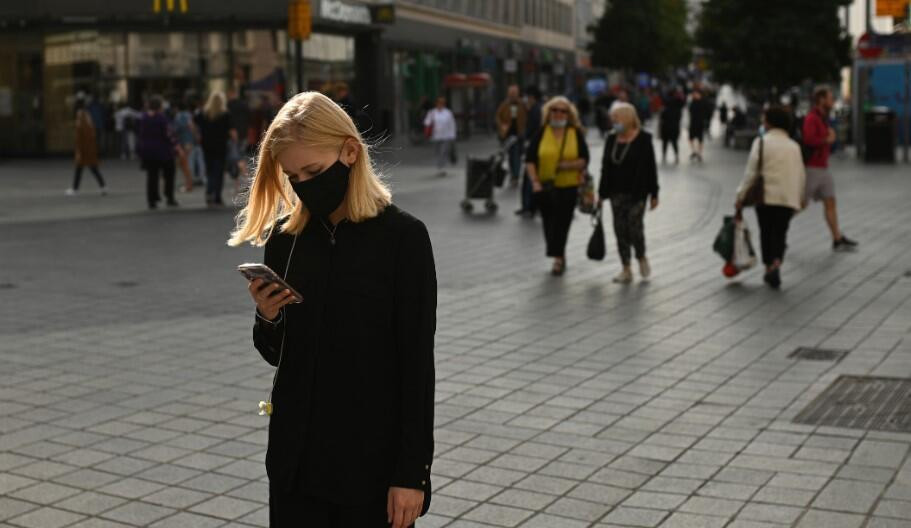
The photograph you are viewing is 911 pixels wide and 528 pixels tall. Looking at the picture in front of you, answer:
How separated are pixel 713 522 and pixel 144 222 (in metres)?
14.9

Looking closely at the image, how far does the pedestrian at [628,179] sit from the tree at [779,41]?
101 ft

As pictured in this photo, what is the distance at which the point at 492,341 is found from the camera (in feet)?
33.3

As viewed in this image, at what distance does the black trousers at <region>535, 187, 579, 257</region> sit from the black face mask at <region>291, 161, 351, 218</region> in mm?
10407

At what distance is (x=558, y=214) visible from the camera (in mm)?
13734

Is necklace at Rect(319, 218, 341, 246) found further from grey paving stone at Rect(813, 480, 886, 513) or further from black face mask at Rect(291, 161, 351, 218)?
grey paving stone at Rect(813, 480, 886, 513)

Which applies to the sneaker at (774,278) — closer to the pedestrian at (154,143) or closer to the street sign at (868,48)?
the pedestrian at (154,143)

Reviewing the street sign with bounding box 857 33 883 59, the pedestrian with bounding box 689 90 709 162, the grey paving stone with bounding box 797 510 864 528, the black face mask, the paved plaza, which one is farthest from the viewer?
the pedestrian with bounding box 689 90 709 162

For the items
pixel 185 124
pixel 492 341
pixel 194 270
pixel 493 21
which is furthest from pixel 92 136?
pixel 493 21

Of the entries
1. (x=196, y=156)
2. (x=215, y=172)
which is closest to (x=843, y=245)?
(x=215, y=172)

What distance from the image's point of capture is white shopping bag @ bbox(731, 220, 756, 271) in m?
12.9

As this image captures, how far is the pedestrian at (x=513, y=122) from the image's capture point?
25416 mm

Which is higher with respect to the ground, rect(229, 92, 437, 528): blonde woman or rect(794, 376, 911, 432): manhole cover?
rect(229, 92, 437, 528): blonde woman

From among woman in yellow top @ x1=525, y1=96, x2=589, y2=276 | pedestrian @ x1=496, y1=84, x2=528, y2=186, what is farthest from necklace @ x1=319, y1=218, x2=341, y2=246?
pedestrian @ x1=496, y1=84, x2=528, y2=186

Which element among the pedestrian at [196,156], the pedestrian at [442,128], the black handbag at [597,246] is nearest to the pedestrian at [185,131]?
the pedestrian at [196,156]
